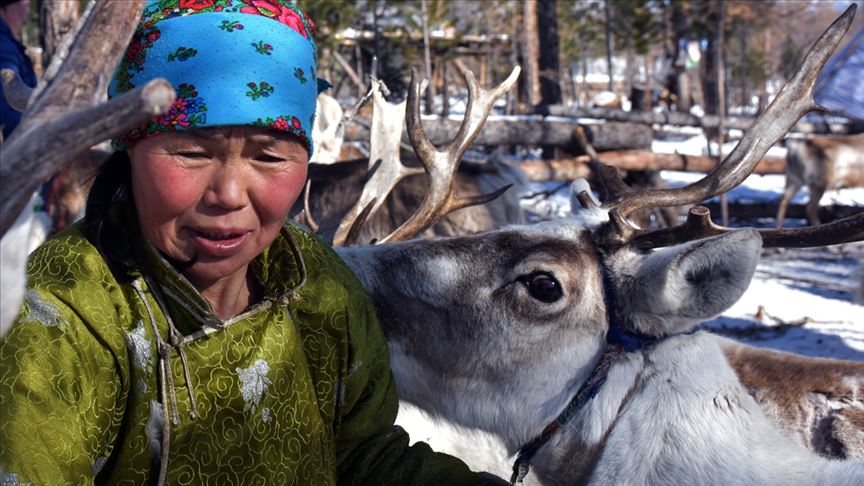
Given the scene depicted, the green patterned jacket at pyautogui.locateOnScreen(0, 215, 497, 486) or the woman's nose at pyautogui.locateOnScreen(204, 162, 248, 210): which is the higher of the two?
the woman's nose at pyautogui.locateOnScreen(204, 162, 248, 210)

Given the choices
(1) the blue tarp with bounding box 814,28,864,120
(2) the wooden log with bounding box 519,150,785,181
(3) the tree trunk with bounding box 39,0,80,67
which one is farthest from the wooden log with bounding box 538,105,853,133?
(1) the blue tarp with bounding box 814,28,864,120

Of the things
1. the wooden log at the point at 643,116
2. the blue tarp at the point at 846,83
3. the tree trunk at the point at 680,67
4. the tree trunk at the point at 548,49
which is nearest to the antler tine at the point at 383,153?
the blue tarp at the point at 846,83

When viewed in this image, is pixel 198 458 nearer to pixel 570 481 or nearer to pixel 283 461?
pixel 283 461

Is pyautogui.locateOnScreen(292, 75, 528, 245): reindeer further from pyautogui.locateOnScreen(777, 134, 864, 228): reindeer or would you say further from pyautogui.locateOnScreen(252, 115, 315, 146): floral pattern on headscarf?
pyautogui.locateOnScreen(777, 134, 864, 228): reindeer

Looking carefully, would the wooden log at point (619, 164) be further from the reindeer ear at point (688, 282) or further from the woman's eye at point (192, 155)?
the woman's eye at point (192, 155)

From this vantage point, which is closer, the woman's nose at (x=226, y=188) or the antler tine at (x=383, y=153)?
the woman's nose at (x=226, y=188)

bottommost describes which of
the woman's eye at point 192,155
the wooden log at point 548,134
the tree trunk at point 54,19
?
the wooden log at point 548,134

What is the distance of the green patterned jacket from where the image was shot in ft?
4.51

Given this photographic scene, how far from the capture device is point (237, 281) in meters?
1.75

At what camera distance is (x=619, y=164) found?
408 inches

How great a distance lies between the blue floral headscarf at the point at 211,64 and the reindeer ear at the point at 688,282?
982mm

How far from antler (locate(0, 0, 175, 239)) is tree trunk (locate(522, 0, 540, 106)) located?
51.3 ft

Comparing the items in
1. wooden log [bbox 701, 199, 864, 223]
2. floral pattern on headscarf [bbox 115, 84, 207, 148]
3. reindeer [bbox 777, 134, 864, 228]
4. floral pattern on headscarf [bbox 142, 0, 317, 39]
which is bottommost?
wooden log [bbox 701, 199, 864, 223]

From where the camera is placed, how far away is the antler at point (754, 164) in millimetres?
2467
